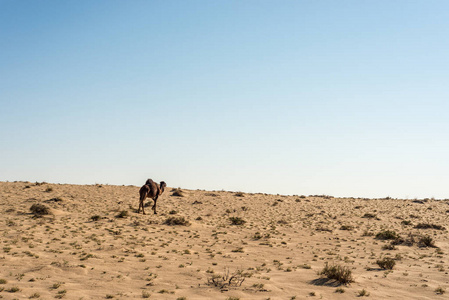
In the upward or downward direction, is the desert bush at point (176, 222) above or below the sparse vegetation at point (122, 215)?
below

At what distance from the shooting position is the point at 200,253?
1953cm

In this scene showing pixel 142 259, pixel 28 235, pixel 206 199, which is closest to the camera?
pixel 142 259

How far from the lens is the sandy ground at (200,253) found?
1280 centimetres

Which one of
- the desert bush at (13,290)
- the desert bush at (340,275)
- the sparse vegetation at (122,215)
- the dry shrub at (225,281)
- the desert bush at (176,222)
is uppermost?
the sparse vegetation at (122,215)

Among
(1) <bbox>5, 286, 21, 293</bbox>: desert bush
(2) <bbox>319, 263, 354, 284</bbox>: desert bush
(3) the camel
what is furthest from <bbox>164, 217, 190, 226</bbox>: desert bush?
(1) <bbox>5, 286, 21, 293</bbox>: desert bush

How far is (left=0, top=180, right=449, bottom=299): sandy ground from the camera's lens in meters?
12.8

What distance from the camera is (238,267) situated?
16547 mm

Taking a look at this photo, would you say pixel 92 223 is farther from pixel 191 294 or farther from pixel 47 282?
pixel 191 294

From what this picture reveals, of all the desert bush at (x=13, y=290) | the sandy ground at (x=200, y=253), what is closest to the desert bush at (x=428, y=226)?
the sandy ground at (x=200, y=253)

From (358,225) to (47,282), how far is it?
28.7 m

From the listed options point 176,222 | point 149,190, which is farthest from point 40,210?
point 176,222

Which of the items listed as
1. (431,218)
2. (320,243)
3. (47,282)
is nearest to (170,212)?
(320,243)

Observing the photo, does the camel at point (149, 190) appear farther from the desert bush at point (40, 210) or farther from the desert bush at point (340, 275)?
the desert bush at point (340, 275)

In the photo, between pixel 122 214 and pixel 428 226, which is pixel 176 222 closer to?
pixel 122 214
